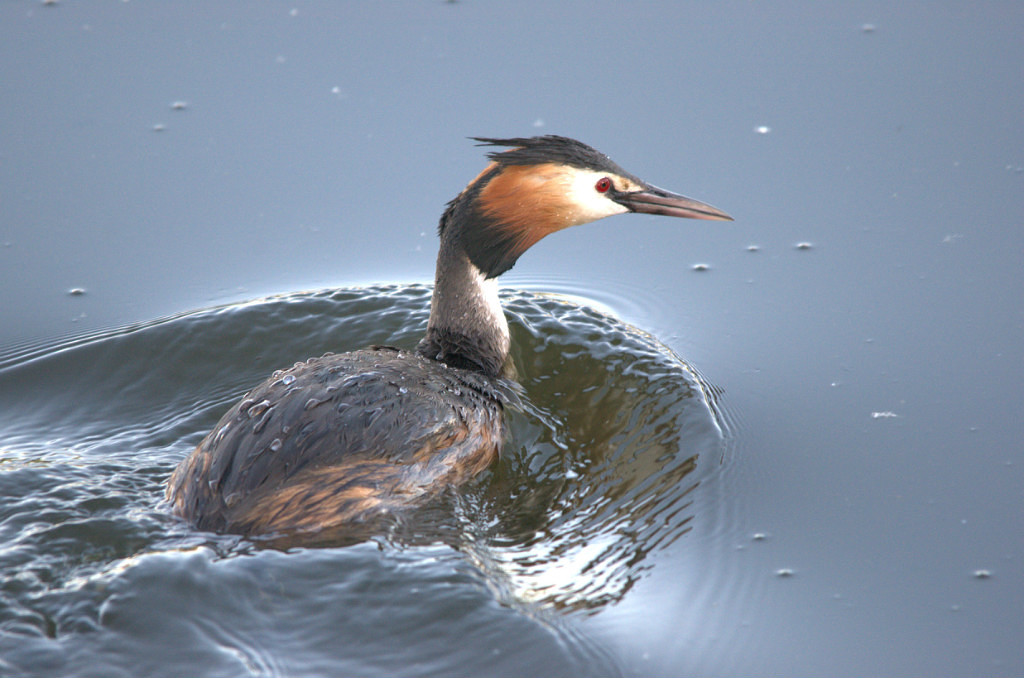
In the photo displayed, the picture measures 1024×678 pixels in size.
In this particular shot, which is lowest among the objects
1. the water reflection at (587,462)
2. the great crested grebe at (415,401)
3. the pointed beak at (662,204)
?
the water reflection at (587,462)

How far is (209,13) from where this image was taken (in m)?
9.09

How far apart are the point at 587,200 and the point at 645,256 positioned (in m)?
1.52

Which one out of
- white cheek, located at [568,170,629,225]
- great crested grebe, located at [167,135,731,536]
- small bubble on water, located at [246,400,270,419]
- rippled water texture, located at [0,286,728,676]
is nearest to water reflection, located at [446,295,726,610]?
rippled water texture, located at [0,286,728,676]

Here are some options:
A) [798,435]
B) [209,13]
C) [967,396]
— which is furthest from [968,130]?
[209,13]

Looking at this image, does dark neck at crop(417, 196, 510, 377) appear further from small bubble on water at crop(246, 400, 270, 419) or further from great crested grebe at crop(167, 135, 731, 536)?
small bubble on water at crop(246, 400, 270, 419)

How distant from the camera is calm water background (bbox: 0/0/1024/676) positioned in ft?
14.6

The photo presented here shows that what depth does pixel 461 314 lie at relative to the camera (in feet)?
19.9

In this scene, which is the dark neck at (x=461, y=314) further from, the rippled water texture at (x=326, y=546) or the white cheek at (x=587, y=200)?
the white cheek at (x=587, y=200)

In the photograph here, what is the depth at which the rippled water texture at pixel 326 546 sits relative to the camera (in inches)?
165

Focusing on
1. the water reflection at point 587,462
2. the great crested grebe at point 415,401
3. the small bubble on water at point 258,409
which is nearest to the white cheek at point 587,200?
the great crested grebe at point 415,401

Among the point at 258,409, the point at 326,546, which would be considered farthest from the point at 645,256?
the point at 326,546

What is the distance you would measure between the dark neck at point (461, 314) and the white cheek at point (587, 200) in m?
0.65

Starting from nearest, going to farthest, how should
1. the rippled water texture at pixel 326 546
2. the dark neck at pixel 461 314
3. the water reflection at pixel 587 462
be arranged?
1. the rippled water texture at pixel 326 546
2. the water reflection at pixel 587 462
3. the dark neck at pixel 461 314

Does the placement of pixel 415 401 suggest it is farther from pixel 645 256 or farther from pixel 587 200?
pixel 645 256
